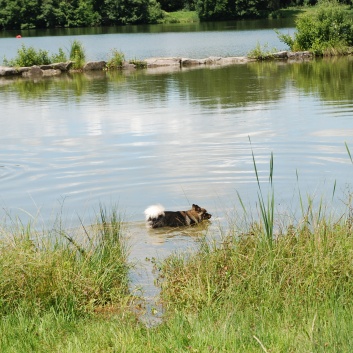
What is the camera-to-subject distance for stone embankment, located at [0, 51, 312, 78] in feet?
94.9

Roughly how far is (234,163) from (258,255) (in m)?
5.51

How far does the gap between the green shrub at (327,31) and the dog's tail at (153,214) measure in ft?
74.0

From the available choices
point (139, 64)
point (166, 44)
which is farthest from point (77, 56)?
point (166, 44)

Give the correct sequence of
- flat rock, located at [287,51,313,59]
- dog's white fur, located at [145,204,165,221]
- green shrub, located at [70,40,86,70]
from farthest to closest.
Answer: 1. green shrub, located at [70,40,86,70]
2. flat rock, located at [287,51,313,59]
3. dog's white fur, located at [145,204,165,221]

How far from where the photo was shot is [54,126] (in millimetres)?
15906

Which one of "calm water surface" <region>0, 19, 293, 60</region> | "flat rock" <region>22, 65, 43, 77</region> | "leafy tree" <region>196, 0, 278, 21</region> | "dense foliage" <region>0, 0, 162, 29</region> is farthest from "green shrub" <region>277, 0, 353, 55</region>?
"dense foliage" <region>0, 0, 162, 29</region>

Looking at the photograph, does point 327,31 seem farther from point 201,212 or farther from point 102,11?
point 102,11

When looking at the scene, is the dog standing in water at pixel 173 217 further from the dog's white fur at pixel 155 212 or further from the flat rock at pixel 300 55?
the flat rock at pixel 300 55

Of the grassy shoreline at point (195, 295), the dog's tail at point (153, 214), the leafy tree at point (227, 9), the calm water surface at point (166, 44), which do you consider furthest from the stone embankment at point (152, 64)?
the leafy tree at point (227, 9)

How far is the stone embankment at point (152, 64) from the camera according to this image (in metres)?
28.9

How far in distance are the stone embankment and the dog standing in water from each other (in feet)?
68.3

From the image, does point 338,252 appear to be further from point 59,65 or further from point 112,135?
point 59,65

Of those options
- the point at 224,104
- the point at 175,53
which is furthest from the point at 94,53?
the point at 224,104

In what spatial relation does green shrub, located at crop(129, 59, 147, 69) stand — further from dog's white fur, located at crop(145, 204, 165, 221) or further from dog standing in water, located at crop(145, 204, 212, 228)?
dog's white fur, located at crop(145, 204, 165, 221)
